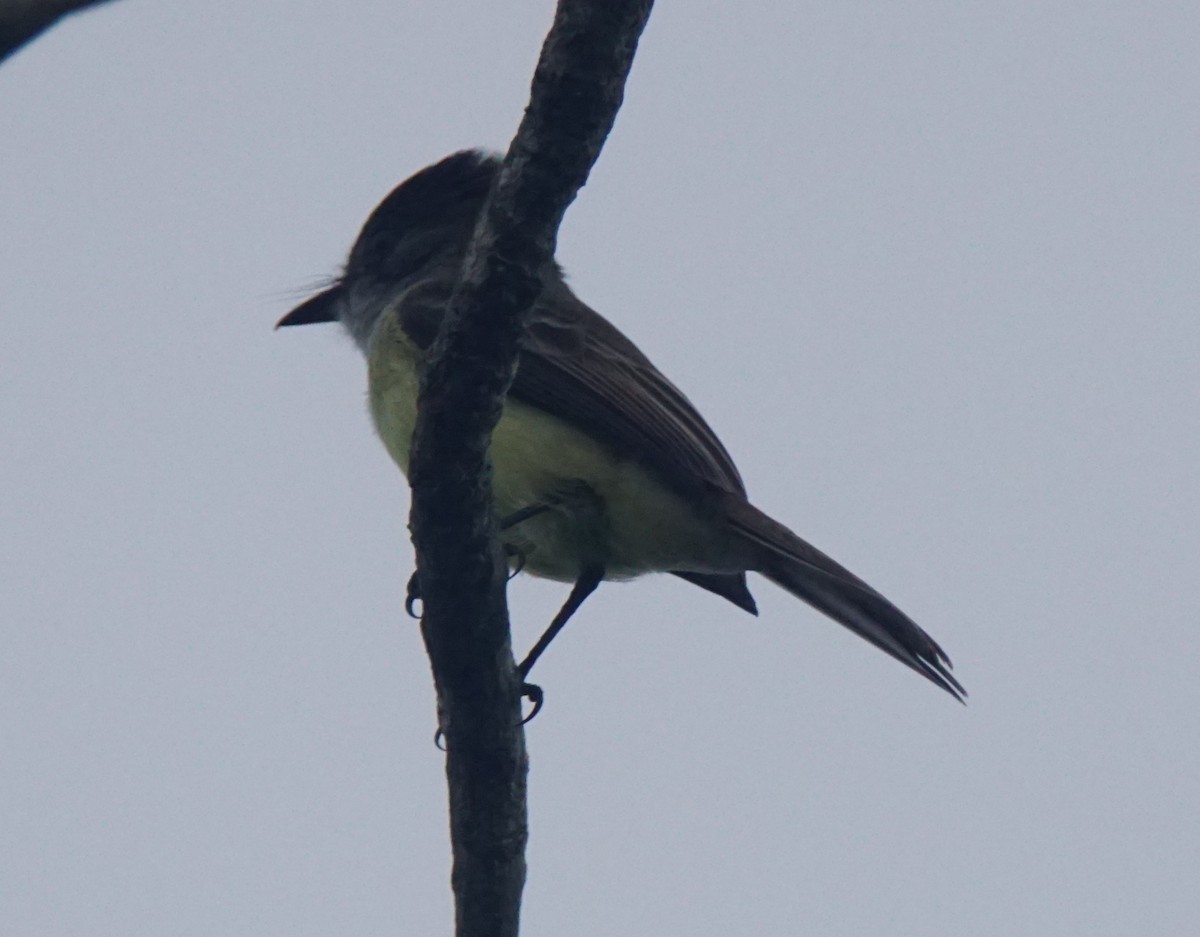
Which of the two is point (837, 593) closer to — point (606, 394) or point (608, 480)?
point (608, 480)

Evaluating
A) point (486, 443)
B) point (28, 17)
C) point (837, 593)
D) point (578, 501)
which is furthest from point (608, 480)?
point (28, 17)

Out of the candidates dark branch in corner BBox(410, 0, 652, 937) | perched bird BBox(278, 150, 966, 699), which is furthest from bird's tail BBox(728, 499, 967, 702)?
dark branch in corner BBox(410, 0, 652, 937)

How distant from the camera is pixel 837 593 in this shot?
5086 millimetres

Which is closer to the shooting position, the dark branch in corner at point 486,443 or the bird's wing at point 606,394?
the dark branch in corner at point 486,443

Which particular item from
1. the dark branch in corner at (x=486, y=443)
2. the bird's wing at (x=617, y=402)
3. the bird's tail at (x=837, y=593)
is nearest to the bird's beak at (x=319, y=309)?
the bird's wing at (x=617, y=402)

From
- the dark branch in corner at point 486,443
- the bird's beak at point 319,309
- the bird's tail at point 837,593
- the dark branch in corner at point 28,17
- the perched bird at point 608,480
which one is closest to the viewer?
the dark branch in corner at point 28,17

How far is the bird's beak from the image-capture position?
275 inches

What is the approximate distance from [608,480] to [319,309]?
2.37m

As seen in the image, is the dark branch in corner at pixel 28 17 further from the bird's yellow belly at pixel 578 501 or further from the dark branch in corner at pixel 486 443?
the bird's yellow belly at pixel 578 501

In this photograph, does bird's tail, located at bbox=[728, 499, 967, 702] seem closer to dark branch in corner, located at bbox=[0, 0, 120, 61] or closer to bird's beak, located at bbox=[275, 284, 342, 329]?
bird's beak, located at bbox=[275, 284, 342, 329]

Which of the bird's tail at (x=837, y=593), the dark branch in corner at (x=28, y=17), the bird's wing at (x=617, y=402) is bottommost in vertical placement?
the dark branch in corner at (x=28, y=17)

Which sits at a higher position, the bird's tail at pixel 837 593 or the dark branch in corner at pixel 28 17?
the bird's tail at pixel 837 593

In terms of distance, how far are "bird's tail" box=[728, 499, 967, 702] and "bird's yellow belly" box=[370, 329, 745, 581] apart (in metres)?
0.13

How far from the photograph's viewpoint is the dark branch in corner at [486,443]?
308 cm
